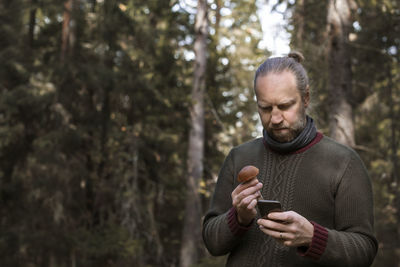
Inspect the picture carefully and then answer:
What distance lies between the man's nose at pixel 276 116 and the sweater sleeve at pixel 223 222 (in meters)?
0.42

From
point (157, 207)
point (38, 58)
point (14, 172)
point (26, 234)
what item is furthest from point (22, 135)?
point (157, 207)

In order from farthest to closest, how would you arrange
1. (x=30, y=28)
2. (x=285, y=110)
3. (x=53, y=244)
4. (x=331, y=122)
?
(x=30, y=28) < (x=53, y=244) < (x=331, y=122) < (x=285, y=110)

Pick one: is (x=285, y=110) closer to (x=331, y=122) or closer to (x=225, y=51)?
(x=331, y=122)

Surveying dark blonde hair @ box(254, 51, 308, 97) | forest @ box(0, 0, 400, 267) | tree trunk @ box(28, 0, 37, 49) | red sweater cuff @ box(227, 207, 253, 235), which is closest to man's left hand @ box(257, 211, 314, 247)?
red sweater cuff @ box(227, 207, 253, 235)

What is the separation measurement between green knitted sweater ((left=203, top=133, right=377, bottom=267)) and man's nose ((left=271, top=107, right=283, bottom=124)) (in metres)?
0.22

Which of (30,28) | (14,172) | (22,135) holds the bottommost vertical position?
(14,172)

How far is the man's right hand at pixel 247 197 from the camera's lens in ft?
7.10

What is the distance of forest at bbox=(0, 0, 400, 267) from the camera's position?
12688 mm

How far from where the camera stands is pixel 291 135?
93.2 inches

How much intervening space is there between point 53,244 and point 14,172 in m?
3.38

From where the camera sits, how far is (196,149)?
1260 centimetres

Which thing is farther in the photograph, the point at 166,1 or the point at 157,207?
the point at 157,207

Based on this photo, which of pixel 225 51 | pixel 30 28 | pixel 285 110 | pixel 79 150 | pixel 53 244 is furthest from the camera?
pixel 30 28

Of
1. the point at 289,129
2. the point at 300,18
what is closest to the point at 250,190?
the point at 289,129
